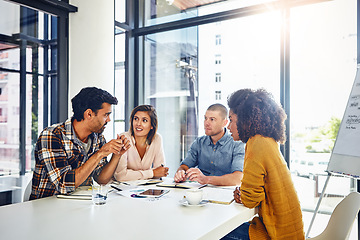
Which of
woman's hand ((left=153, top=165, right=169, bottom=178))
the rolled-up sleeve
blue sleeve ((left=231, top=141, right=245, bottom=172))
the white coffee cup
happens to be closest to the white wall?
woman's hand ((left=153, top=165, right=169, bottom=178))

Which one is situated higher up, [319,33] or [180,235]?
[319,33]

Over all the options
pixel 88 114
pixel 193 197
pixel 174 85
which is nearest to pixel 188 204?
pixel 193 197

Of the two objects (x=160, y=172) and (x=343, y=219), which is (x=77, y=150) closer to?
(x=160, y=172)

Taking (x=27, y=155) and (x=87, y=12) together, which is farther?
(x=87, y=12)

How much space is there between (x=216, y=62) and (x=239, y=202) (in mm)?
2183

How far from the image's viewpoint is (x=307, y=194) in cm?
306

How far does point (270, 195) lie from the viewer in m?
1.58

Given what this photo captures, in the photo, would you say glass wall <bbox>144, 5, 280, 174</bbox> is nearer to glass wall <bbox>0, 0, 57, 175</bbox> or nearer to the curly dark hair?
glass wall <bbox>0, 0, 57, 175</bbox>

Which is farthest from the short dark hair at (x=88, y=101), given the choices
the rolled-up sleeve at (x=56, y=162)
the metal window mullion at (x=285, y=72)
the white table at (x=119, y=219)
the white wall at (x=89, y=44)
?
the metal window mullion at (x=285, y=72)

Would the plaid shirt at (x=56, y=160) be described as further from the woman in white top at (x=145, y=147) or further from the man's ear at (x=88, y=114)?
the woman in white top at (x=145, y=147)

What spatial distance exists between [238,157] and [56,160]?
1.30 meters

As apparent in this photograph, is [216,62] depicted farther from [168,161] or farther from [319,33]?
[168,161]

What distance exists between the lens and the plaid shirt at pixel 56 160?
1.75 metres

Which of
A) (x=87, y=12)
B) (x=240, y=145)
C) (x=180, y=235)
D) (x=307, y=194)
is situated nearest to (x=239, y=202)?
(x=180, y=235)
